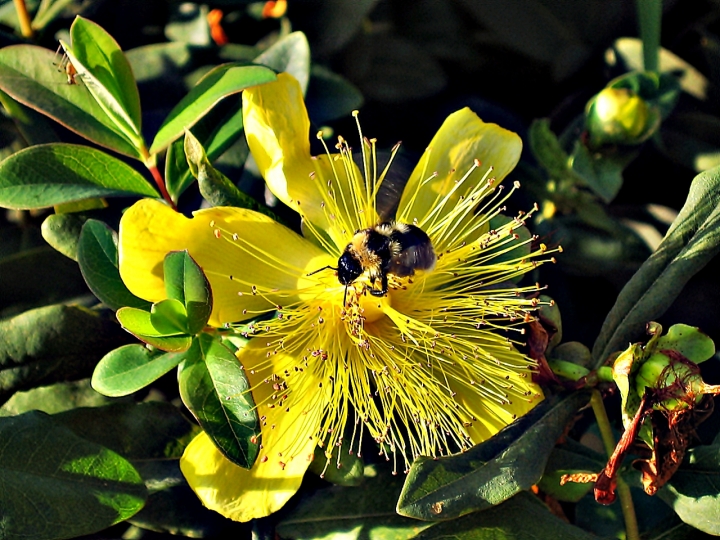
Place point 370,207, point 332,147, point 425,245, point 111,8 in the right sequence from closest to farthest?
1. point 425,245
2. point 370,207
3. point 332,147
4. point 111,8

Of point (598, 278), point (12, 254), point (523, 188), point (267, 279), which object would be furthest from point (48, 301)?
point (598, 278)

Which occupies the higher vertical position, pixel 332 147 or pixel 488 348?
pixel 332 147

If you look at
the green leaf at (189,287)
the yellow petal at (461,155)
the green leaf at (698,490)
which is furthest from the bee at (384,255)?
the green leaf at (698,490)

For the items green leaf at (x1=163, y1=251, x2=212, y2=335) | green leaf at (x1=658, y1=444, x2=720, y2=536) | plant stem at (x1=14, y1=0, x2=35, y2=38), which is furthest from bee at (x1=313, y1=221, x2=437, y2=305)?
plant stem at (x1=14, y1=0, x2=35, y2=38)

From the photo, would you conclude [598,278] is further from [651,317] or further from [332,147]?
[332,147]

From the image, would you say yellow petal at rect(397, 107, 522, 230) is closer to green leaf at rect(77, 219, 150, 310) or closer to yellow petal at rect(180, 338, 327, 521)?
yellow petal at rect(180, 338, 327, 521)
